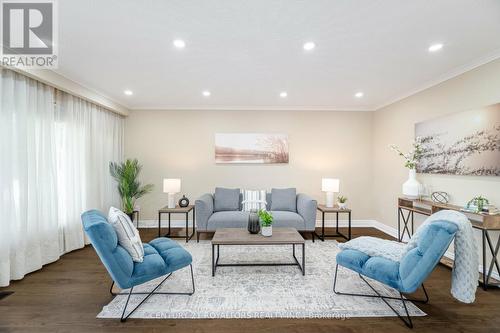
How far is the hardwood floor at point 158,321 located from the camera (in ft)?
6.48

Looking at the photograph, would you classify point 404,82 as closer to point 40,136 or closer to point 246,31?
point 246,31

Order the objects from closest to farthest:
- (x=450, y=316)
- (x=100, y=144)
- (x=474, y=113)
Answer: (x=450, y=316), (x=474, y=113), (x=100, y=144)

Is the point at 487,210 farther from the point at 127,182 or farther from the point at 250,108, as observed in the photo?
the point at 127,182

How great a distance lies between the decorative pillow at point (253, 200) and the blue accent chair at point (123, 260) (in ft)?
7.41

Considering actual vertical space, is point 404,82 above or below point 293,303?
above

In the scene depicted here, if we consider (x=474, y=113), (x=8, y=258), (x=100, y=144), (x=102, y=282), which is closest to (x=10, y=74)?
(x=100, y=144)

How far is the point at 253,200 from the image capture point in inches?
184

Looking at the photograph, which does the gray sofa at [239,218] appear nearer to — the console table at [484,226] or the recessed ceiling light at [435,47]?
the console table at [484,226]

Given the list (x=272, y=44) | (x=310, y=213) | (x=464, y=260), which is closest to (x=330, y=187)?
(x=310, y=213)

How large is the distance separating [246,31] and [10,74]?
9.47 feet

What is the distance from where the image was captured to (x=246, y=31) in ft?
7.20

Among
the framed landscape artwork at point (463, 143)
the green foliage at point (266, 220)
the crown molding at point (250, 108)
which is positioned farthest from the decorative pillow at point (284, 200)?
the framed landscape artwork at point (463, 143)

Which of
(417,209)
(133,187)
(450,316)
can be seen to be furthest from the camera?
(133,187)

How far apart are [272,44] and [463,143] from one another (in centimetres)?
289
